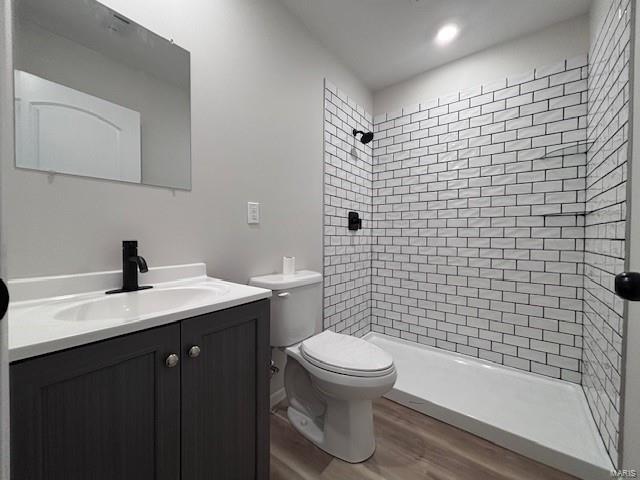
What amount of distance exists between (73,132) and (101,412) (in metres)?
0.91

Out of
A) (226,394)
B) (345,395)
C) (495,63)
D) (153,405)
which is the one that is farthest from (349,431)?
(495,63)

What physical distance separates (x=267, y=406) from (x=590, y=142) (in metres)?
2.27

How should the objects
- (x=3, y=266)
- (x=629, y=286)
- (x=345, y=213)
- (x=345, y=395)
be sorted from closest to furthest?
1. (x=3, y=266)
2. (x=629, y=286)
3. (x=345, y=395)
4. (x=345, y=213)

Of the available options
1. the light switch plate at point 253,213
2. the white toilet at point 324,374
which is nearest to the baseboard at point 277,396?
the white toilet at point 324,374

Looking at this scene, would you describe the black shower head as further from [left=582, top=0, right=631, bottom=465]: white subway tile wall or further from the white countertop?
the white countertop

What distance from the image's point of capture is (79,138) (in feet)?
3.12

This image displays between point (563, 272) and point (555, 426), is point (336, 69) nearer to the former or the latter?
point (563, 272)

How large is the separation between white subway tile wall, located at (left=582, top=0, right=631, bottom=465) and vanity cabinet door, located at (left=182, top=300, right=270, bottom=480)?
1386 millimetres

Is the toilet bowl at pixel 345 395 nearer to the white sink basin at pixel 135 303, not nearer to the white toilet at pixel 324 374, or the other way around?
the white toilet at pixel 324 374

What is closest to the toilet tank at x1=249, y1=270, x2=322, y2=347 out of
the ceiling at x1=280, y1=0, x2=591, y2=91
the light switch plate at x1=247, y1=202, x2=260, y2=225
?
the light switch plate at x1=247, y1=202, x2=260, y2=225

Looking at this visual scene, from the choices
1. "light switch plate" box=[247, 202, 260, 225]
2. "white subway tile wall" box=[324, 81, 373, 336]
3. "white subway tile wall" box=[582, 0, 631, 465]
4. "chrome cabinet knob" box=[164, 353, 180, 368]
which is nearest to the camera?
"chrome cabinet knob" box=[164, 353, 180, 368]

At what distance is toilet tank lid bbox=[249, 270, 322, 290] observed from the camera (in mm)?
1392

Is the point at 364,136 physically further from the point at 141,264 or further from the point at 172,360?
the point at 172,360

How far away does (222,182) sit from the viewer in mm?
1375
